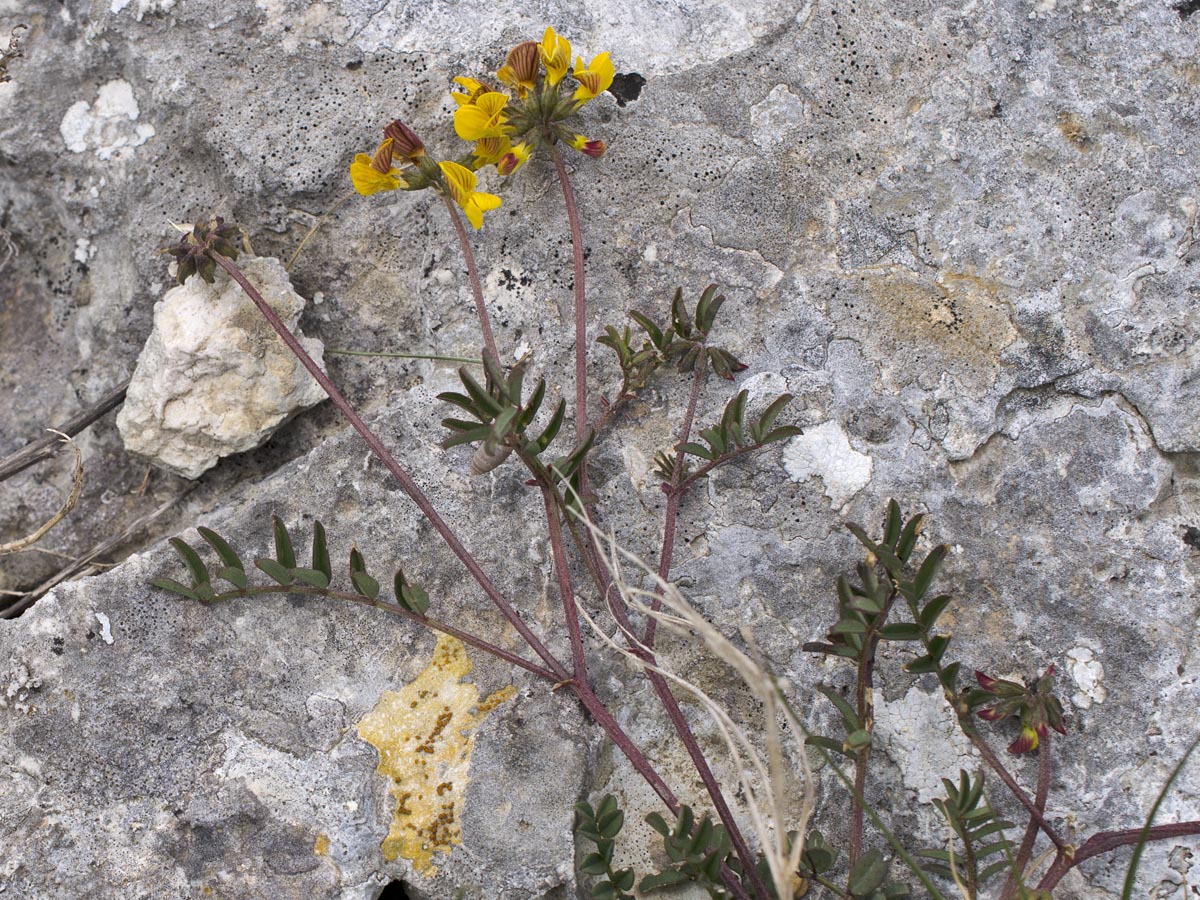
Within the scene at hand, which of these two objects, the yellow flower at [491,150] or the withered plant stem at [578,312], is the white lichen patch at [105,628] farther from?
the yellow flower at [491,150]

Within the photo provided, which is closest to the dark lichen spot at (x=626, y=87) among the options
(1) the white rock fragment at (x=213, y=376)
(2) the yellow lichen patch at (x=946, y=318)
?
(2) the yellow lichen patch at (x=946, y=318)

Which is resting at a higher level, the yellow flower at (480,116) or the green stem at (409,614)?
the yellow flower at (480,116)

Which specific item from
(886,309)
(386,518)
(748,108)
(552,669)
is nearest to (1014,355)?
(886,309)

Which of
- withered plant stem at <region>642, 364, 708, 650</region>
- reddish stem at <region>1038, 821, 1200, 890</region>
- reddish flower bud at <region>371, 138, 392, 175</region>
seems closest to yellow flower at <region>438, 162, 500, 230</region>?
reddish flower bud at <region>371, 138, 392, 175</region>

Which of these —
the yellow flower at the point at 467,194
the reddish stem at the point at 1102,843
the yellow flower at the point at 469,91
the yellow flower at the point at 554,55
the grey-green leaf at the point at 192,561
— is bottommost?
the reddish stem at the point at 1102,843

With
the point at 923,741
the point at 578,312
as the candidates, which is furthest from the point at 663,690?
the point at 578,312

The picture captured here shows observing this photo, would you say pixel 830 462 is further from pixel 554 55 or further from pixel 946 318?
pixel 554 55

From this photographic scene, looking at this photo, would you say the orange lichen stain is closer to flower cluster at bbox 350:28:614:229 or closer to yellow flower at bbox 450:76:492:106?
flower cluster at bbox 350:28:614:229
